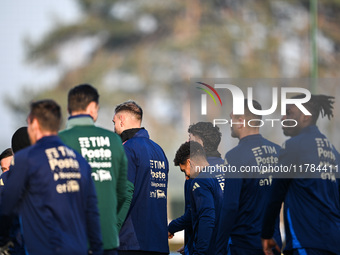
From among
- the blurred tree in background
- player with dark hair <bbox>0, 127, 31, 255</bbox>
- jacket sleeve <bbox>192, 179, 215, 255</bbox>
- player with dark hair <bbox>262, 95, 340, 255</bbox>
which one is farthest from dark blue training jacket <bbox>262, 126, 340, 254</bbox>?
the blurred tree in background

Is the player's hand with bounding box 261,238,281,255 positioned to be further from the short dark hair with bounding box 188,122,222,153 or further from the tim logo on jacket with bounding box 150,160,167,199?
the short dark hair with bounding box 188,122,222,153

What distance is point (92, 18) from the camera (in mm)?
41500

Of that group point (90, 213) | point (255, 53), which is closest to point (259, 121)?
point (90, 213)

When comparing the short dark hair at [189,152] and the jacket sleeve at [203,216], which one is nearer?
the jacket sleeve at [203,216]

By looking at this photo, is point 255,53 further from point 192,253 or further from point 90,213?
point 90,213

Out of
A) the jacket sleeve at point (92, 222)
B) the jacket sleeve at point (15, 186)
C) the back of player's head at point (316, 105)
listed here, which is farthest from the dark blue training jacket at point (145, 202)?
the jacket sleeve at point (15, 186)

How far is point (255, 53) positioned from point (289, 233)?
111 feet

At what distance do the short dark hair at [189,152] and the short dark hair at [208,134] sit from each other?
0.61ft

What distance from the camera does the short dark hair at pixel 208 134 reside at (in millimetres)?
9414

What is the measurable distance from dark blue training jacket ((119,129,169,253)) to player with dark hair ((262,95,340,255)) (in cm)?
135

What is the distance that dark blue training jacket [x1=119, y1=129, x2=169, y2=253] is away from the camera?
8.26 m

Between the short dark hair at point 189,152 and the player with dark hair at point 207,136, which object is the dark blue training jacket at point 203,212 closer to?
the short dark hair at point 189,152

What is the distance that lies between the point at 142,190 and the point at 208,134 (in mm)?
1387

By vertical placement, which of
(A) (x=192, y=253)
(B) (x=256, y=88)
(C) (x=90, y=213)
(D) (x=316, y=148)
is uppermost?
(B) (x=256, y=88)
